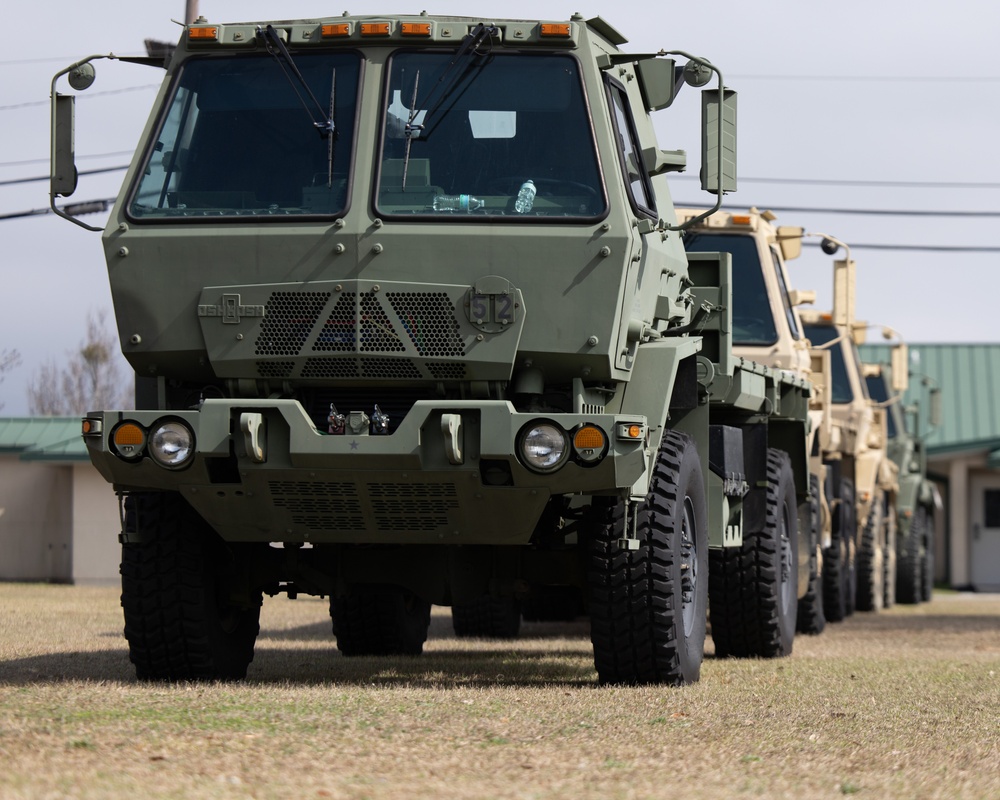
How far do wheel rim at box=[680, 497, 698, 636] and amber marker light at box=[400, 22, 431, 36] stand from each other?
8.91 ft

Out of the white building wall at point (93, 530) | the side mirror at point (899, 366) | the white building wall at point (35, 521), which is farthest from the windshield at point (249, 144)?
the white building wall at point (35, 521)

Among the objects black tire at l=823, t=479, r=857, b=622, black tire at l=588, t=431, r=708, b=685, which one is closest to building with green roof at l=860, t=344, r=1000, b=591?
black tire at l=823, t=479, r=857, b=622

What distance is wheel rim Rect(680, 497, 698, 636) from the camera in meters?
9.41

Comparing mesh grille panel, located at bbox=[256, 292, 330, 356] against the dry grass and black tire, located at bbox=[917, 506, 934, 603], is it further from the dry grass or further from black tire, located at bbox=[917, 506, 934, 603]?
black tire, located at bbox=[917, 506, 934, 603]

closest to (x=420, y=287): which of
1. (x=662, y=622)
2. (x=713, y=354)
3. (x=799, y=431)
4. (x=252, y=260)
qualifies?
Result: (x=252, y=260)

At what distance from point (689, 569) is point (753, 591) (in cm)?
259

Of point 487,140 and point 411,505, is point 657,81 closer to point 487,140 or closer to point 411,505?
point 487,140

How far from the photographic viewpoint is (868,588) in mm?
21906

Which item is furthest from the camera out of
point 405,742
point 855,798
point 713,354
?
point 713,354

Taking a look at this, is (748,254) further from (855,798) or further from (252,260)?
(855,798)

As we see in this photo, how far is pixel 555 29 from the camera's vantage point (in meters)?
8.74

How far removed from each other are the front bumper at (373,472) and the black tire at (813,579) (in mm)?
6016

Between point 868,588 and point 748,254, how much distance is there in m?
7.88

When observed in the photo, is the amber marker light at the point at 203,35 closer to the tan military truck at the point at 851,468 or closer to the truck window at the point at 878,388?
the tan military truck at the point at 851,468
